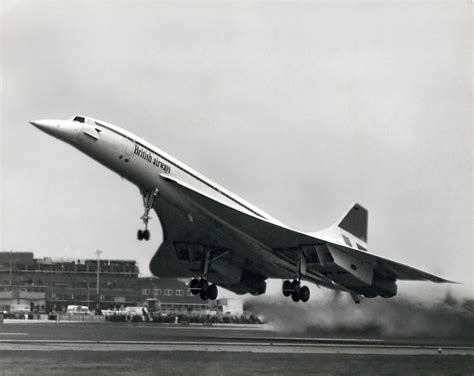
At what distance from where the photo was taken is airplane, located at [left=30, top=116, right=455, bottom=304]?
17.6 meters

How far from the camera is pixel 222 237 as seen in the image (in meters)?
21.5

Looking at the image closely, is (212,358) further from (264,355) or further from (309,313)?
(309,313)

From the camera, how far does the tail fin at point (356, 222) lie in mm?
25527

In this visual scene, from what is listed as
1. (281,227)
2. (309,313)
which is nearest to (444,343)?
(309,313)

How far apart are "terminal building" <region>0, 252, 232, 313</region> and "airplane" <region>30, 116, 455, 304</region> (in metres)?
26.5

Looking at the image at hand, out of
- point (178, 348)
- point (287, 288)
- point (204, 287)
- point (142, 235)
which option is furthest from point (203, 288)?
point (178, 348)

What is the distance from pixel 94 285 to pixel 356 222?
114 feet

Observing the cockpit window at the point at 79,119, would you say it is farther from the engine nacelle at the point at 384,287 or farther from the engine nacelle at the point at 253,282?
the engine nacelle at the point at 384,287

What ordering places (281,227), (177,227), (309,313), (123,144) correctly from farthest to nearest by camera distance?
(309,313), (177,227), (281,227), (123,144)

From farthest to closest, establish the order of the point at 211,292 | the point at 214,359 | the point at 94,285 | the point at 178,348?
the point at 94,285 < the point at 211,292 < the point at 178,348 < the point at 214,359

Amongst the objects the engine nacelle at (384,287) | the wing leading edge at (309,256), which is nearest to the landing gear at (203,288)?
the wing leading edge at (309,256)

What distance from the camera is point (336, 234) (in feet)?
82.0

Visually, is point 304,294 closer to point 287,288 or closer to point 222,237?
point 287,288

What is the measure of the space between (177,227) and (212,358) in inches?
361
